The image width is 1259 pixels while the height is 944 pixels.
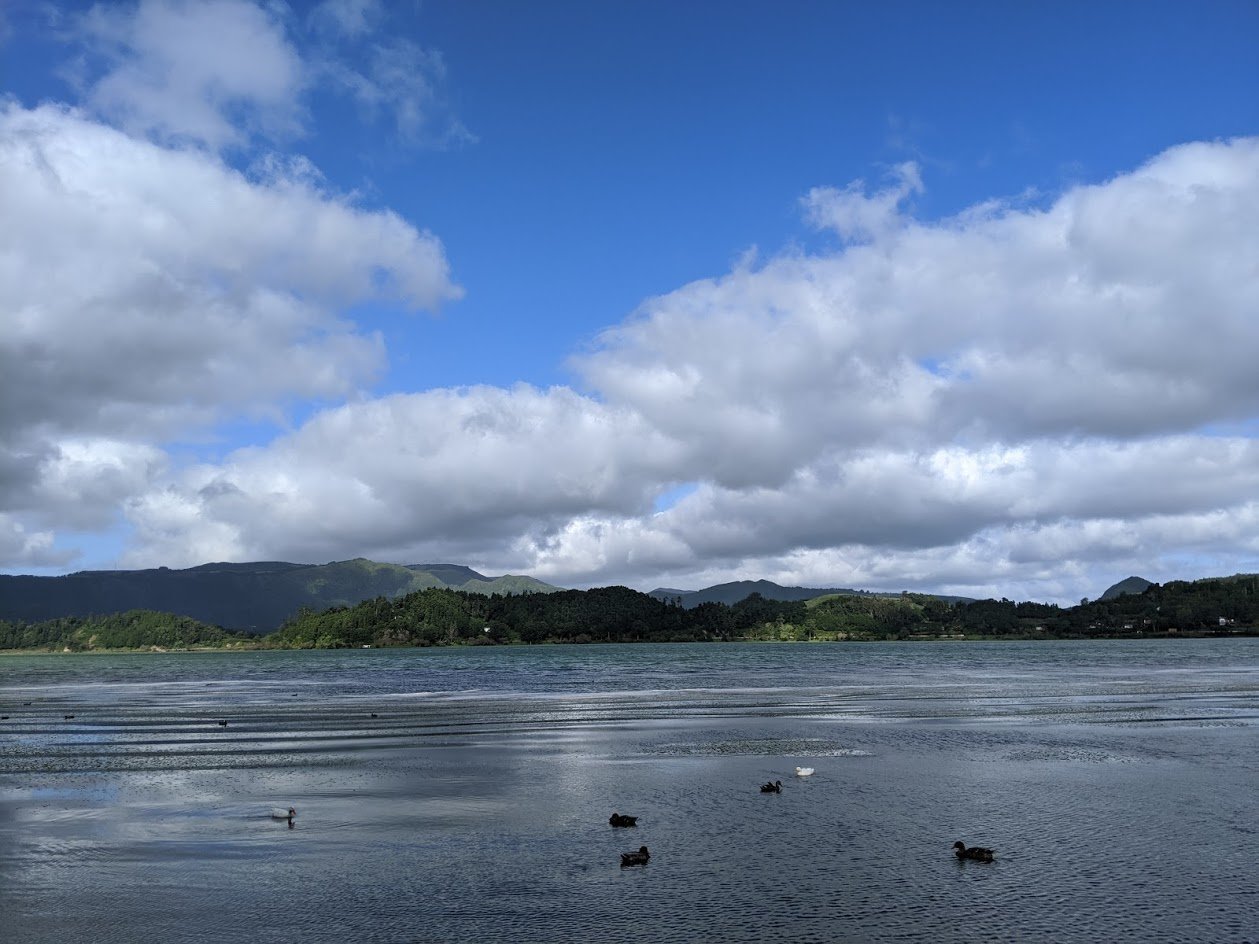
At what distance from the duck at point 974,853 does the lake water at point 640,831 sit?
1.19 ft

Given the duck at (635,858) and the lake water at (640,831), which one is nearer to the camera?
the lake water at (640,831)

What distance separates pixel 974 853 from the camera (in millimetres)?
23031

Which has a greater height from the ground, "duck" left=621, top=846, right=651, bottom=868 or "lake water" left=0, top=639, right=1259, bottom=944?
"duck" left=621, top=846, right=651, bottom=868

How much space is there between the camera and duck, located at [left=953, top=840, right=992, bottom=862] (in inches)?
898

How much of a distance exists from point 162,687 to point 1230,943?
124 metres

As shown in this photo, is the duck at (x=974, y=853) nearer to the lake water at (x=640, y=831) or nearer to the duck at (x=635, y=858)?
the lake water at (x=640, y=831)

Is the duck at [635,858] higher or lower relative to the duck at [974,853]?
higher

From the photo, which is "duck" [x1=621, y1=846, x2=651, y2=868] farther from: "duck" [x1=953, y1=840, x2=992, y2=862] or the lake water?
"duck" [x1=953, y1=840, x2=992, y2=862]

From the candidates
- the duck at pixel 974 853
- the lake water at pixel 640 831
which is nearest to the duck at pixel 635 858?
the lake water at pixel 640 831

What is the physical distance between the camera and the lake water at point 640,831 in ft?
61.9

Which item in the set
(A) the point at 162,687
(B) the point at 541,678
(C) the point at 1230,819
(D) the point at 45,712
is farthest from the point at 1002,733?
(A) the point at 162,687

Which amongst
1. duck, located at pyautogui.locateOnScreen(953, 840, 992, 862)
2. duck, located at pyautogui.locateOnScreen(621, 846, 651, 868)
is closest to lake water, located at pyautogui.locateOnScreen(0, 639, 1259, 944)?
duck, located at pyautogui.locateOnScreen(953, 840, 992, 862)

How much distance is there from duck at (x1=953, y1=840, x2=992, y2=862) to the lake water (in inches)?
14.3

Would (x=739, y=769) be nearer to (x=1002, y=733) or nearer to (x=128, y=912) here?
(x=1002, y=733)
